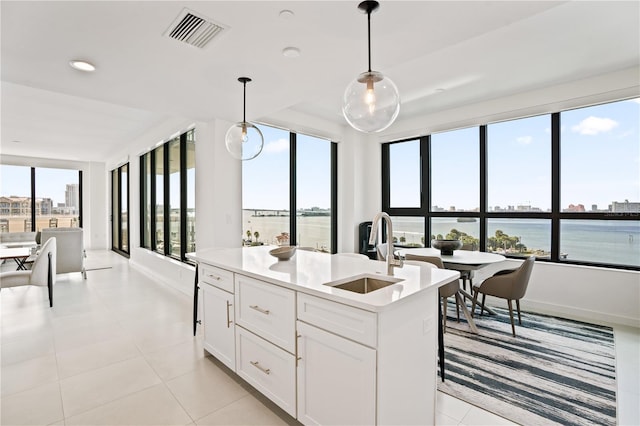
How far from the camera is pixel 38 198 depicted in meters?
8.84

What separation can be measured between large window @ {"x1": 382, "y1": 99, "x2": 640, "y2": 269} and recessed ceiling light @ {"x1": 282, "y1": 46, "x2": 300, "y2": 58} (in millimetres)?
Result: 3498

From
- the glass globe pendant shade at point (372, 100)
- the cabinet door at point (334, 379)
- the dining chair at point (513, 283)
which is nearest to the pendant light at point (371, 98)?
the glass globe pendant shade at point (372, 100)

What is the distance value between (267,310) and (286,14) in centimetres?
181

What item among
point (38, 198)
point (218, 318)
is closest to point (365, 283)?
point (218, 318)

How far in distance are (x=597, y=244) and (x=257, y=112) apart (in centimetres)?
445

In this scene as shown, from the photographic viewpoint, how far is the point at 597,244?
382cm

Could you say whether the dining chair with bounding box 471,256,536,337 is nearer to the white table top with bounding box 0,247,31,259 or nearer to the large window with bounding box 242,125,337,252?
Answer: the large window with bounding box 242,125,337,252

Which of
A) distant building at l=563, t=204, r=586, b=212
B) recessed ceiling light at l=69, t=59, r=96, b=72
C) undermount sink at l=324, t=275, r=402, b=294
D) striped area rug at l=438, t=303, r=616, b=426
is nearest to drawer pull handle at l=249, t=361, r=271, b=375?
undermount sink at l=324, t=275, r=402, b=294

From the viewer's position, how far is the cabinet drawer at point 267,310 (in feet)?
5.82

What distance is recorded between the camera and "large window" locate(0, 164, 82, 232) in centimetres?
839

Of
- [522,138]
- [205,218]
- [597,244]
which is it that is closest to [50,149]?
[205,218]

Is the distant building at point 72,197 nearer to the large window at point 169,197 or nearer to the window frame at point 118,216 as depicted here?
the window frame at point 118,216

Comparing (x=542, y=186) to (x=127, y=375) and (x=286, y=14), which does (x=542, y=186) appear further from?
(x=127, y=375)

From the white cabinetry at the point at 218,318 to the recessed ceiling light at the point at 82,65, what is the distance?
186cm
